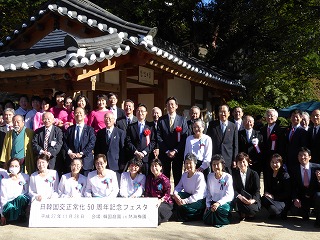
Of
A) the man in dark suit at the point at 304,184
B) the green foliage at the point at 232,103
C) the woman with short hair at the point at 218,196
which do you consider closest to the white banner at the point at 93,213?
the woman with short hair at the point at 218,196

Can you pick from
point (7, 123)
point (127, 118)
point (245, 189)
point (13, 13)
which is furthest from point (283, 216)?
point (13, 13)

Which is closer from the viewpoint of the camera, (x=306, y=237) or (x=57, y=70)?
(x=306, y=237)

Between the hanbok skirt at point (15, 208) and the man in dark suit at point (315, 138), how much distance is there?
14.0 feet

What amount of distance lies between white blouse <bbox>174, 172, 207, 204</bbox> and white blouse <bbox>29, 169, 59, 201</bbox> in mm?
1763

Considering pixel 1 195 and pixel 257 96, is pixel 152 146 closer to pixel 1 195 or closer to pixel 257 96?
pixel 1 195

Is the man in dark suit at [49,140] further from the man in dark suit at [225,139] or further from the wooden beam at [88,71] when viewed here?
the man in dark suit at [225,139]

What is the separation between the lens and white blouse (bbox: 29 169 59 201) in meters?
5.05

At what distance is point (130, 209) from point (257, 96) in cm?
1091

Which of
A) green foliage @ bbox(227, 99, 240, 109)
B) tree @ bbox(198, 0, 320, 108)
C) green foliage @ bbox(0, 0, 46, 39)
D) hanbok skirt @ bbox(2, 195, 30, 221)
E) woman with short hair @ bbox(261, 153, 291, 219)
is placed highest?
green foliage @ bbox(0, 0, 46, 39)

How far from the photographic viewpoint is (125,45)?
6562 millimetres

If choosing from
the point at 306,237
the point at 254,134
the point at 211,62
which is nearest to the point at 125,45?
the point at 254,134

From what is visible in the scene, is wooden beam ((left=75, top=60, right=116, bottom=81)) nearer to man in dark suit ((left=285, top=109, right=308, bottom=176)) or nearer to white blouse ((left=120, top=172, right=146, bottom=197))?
white blouse ((left=120, top=172, right=146, bottom=197))

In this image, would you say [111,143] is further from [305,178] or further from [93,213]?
[305,178]

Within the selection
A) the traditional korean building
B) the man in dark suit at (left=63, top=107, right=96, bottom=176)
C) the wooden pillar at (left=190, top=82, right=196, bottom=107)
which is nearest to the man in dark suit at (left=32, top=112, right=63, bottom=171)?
the man in dark suit at (left=63, top=107, right=96, bottom=176)
